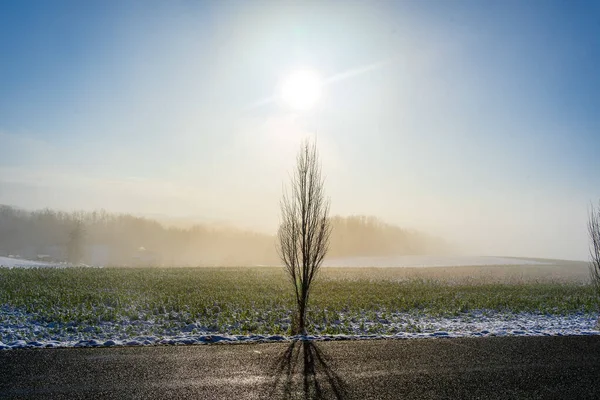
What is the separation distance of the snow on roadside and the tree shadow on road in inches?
72.7

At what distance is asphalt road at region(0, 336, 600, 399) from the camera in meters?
6.45

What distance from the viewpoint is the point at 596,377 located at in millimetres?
7676

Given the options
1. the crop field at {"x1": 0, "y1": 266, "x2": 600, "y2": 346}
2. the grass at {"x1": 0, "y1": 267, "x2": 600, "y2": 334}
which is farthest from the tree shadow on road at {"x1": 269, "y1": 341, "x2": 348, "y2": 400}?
the grass at {"x1": 0, "y1": 267, "x2": 600, "y2": 334}

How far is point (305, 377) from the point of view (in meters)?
7.16

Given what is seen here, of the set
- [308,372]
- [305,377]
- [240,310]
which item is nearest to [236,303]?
[240,310]

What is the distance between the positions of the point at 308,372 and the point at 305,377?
31 cm

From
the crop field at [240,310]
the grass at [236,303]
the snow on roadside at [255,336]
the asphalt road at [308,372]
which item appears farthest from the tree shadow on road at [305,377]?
the grass at [236,303]

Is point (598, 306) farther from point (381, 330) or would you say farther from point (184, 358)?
point (184, 358)

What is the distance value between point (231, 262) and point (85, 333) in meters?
90.3

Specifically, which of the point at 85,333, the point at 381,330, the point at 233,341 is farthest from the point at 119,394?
the point at 381,330

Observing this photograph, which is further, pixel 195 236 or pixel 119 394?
pixel 195 236

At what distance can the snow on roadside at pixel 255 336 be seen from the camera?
32.5 ft

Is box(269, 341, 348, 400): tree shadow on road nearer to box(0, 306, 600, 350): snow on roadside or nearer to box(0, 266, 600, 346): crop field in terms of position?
box(0, 306, 600, 350): snow on roadside

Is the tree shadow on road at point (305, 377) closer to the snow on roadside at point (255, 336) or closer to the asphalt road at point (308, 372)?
the asphalt road at point (308, 372)
